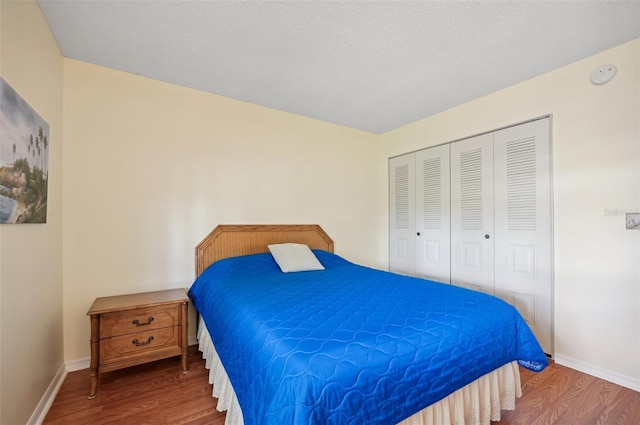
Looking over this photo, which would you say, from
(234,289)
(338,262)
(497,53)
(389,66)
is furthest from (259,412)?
(497,53)

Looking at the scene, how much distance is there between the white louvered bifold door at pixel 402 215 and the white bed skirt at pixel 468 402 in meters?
1.87

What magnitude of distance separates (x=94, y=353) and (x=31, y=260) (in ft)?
2.34

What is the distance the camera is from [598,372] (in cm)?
202

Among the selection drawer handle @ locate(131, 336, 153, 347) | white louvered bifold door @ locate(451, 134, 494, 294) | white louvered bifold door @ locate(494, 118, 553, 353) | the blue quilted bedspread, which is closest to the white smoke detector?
white louvered bifold door @ locate(494, 118, 553, 353)

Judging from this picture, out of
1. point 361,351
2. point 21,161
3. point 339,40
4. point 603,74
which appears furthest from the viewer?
point 603,74

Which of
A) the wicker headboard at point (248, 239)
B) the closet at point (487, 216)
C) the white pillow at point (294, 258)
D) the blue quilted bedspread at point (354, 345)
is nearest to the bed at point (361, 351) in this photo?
the blue quilted bedspread at point (354, 345)

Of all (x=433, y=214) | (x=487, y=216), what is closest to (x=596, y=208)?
(x=487, y=216)

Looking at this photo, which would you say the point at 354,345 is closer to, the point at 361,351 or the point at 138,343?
the point at 361,351

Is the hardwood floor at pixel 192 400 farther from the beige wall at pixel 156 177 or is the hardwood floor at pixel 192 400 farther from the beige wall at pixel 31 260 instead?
the beige wall at pixel 156 177

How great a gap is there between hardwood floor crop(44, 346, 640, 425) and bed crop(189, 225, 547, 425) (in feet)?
0.46

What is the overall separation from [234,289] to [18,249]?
109 cm

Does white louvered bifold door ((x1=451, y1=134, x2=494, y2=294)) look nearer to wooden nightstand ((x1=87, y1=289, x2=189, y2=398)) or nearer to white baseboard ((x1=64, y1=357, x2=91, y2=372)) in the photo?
wooden nightstand ((x1=87, y1=289, x2=189, y2=398))

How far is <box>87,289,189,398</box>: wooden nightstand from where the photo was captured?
181 cm

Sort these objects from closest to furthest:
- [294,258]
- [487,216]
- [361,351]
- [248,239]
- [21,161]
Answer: [361,351], [21,161], [294,258], [487,216], [248,239]
